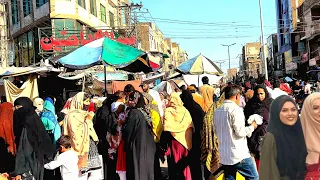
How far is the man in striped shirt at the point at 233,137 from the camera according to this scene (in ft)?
Result: 16.4

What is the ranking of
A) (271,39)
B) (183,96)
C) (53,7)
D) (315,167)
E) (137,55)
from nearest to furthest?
(315,167), (183,96), (137,55), (53,7), (271,39)

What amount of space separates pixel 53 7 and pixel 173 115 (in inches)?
733

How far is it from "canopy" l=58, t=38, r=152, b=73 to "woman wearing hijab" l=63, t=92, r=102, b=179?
145cm

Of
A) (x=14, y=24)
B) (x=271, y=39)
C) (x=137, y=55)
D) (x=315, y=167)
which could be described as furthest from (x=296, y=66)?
(x=315, y=167)

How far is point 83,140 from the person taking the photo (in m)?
6.17

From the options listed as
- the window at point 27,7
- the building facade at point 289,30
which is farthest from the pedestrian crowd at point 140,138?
the building facade at point 289,30

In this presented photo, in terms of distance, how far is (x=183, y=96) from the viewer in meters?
7.42

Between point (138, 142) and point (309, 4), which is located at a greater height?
point (309, 4)

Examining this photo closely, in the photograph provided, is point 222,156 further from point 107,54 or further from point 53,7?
point 53,7

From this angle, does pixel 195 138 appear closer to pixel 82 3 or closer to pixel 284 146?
pixel 284 146

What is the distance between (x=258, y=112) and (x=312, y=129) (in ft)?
9.55

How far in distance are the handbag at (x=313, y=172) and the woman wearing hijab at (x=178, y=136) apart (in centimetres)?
328

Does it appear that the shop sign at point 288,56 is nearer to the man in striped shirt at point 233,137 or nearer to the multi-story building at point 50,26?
the multi-story building at point 50,26

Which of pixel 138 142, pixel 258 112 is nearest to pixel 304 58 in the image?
pixel 258 112
